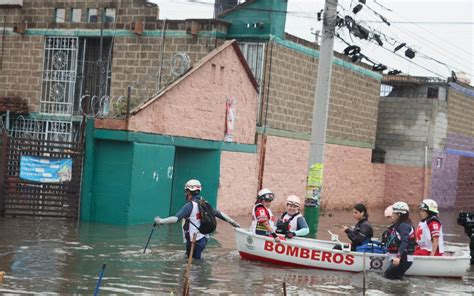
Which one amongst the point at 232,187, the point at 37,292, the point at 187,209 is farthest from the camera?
the point at 232,187

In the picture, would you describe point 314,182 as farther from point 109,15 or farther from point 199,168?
point 109,15

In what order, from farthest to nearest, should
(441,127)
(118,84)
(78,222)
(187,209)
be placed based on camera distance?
(441,127) → (118,84) → (78,222) → (187,209)

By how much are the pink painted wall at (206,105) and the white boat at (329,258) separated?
6.61 metres

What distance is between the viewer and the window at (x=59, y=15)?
100 feet

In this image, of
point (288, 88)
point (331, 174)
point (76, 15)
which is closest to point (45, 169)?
point (76, 15)

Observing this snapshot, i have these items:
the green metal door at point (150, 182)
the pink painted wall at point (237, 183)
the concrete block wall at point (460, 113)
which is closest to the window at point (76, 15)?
the pink painted wall at point (237, 183)

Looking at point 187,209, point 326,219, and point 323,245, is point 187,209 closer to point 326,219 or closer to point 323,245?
point 323,245

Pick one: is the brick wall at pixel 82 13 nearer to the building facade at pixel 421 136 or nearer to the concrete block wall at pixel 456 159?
the building facade at pixel 421 136

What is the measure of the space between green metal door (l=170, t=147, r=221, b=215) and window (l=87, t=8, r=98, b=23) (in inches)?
261

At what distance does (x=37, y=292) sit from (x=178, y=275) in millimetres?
3200

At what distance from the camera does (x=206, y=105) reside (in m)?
25.6

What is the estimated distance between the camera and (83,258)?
16.7m

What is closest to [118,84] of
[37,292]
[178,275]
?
[178,275]

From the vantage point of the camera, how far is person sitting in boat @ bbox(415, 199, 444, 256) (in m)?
17.0
